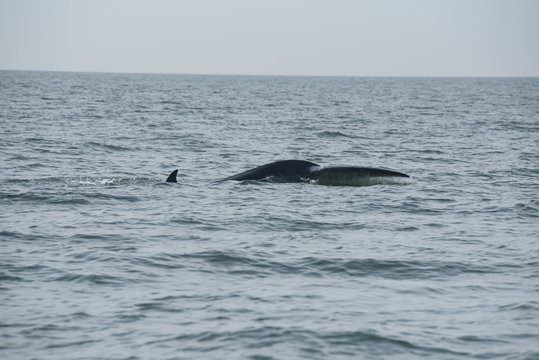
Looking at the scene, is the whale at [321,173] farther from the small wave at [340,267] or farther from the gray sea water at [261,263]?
the small wave at [340,267]

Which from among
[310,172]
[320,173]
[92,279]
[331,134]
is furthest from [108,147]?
[92,279]

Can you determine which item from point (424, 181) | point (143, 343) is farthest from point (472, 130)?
point (143, 343)

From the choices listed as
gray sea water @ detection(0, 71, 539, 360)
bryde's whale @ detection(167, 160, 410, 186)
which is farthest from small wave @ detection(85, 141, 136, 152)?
bryde's whale @ detection(167, 160, 410, 186)

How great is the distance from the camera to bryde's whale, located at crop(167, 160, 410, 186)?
1898 centimetres

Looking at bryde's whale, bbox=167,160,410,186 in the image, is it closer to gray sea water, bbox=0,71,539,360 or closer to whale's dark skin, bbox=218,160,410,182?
whale's dark skin, bbox=218,160,410,182

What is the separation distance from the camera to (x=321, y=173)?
745 inches

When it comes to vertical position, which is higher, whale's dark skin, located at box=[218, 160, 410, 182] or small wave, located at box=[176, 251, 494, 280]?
whale's dark skin, located at box=[218, 160, 410, 182]

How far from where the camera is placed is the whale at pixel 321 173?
1898cm

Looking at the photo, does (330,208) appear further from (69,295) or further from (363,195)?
(69,295)

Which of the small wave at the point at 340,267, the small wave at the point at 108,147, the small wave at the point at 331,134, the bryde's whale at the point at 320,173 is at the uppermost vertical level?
the bryde's whale at the point at 320,173

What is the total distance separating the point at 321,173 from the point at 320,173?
27 millimetres

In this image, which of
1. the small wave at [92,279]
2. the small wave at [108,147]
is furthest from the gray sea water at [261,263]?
the small wave at [108,147]

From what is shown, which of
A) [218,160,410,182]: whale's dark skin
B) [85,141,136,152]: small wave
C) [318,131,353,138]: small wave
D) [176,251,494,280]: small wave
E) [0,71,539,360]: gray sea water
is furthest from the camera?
[318,131,353,138]: small wave

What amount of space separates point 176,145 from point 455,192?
606 inches
